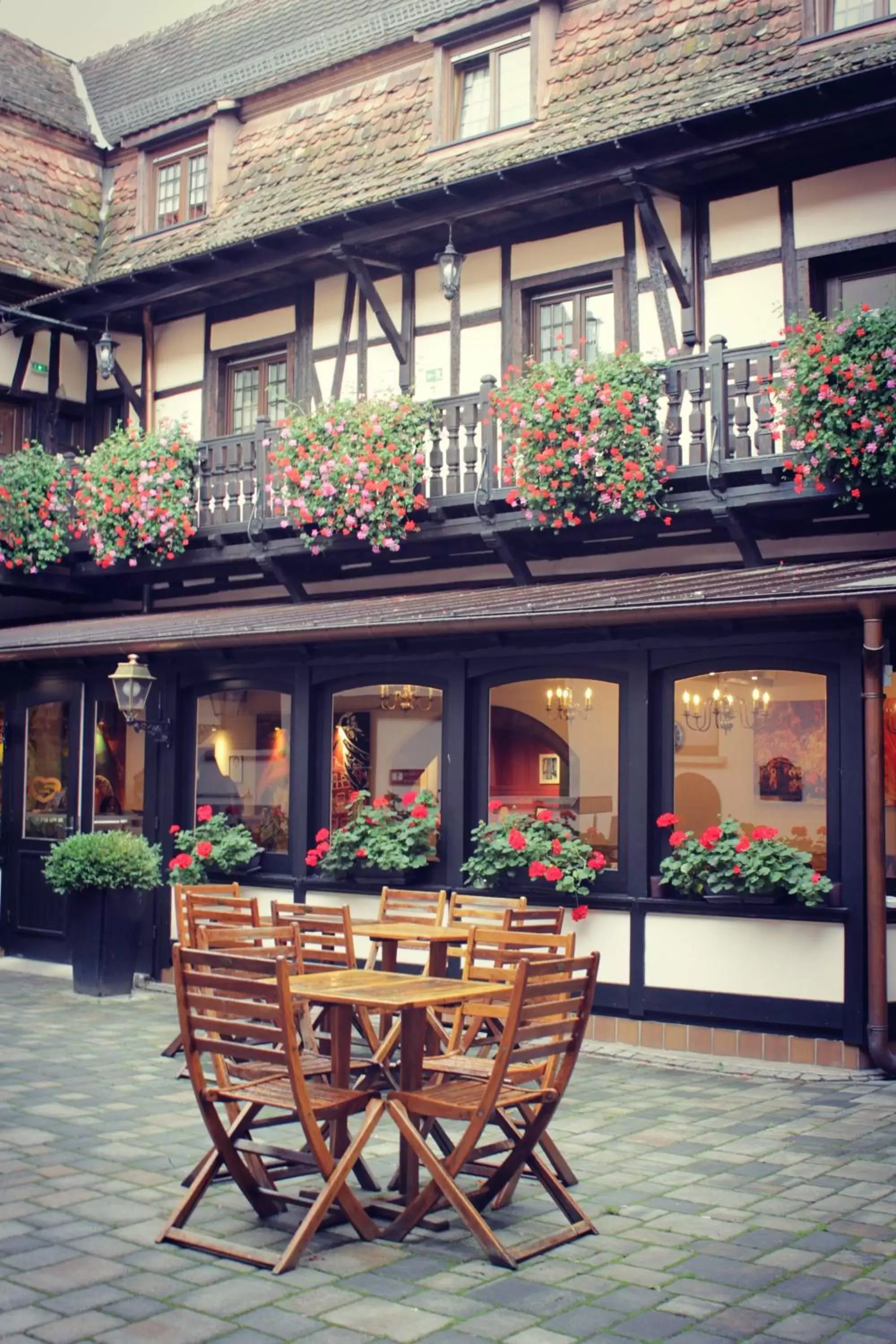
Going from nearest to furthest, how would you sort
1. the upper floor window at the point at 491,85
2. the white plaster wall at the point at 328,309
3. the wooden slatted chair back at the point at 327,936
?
1. the wooden slatted chair back at the point at 327,936
2. the upper floor window at the point at 491,85
3. the white plaster wall at the point at 328,309

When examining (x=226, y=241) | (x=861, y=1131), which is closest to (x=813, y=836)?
(x=861, y=1131)

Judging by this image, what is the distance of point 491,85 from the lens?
13375 mm

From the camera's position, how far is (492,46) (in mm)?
13430

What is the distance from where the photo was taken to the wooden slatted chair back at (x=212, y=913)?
830 centimetres

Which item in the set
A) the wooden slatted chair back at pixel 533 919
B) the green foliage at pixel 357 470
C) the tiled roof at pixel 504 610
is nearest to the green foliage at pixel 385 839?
the tiled roof at pixel 504 610

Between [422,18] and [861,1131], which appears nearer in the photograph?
[861,1131]

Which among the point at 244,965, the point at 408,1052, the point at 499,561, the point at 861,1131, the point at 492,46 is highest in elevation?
the point at 492,46

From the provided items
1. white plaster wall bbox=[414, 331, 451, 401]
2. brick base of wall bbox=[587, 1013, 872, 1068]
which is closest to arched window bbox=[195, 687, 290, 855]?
white plaster wall bbox=[414, 331, 451, 401]

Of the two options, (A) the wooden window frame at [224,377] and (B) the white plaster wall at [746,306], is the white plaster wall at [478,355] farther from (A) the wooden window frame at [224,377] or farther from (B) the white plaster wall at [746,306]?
(A) the wooden window frame at [224,377]

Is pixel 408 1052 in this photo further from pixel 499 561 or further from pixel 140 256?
pixel 140 256

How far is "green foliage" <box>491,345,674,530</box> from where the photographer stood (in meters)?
10.5

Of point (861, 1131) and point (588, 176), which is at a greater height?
point (588, 176)

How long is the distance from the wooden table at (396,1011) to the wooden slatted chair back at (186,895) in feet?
10.0

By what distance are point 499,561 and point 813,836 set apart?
404 cm
